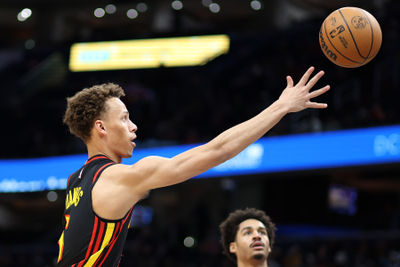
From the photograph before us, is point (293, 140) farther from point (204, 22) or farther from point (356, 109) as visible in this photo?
point (204, 22)

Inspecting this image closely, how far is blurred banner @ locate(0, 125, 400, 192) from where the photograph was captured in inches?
443

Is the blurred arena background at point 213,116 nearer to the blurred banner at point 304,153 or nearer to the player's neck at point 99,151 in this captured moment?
the blurred banner at point 304,153

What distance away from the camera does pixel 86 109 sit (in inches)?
130

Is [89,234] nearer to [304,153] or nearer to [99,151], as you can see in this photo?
[99,151]

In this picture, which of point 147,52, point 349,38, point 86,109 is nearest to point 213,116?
point 147,52

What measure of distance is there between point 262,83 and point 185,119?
222 centimetres

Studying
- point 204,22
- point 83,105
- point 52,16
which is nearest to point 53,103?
point 52,16

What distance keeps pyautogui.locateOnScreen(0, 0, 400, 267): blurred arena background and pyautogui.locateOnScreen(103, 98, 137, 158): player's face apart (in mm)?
8544

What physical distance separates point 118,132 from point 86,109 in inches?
8.7

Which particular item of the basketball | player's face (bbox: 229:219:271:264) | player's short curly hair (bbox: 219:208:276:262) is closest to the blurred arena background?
player's short curly hair (bbox: 219:208:276:262)

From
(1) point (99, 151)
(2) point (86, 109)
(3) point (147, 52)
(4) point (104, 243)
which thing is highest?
(3) point (147, 52)

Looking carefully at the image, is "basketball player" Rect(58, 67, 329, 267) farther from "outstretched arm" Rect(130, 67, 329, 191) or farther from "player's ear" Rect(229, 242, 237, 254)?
"player's ear" Rect(229, 242, 237, 254)

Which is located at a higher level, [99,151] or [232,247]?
[99,151]

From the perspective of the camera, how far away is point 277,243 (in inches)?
510
